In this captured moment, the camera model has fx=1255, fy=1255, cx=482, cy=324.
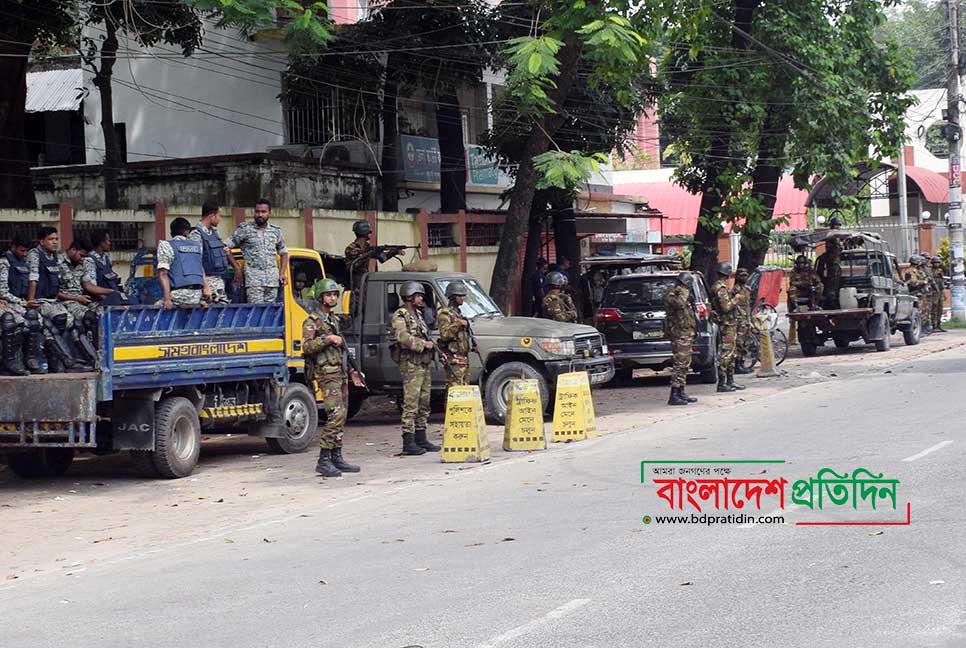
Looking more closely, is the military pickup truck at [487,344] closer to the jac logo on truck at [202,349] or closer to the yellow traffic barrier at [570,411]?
the yellow traffic barrier at [570,411]

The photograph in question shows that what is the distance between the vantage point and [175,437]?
12828 mm

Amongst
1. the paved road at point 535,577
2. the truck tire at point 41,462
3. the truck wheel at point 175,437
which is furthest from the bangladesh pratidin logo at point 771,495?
the truck tire at point 41,462

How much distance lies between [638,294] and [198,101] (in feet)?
41.5

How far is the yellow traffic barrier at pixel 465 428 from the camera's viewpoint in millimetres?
12969

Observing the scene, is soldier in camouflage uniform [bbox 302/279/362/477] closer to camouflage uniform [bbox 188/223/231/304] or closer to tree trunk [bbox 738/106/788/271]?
camouflage uniform [bbox 188/223/231/304]

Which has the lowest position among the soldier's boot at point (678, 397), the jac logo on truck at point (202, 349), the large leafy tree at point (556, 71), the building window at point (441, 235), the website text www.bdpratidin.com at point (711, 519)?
the website text www.bdpratidin.com at point (711, 519)

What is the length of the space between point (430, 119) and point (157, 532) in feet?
70.7

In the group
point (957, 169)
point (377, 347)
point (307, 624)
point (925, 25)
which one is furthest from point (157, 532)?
point (925, 25)

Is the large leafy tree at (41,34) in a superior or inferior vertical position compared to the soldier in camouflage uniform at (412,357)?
superior

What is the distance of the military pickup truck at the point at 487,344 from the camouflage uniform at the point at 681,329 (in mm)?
1046

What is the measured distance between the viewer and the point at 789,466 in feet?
35.8

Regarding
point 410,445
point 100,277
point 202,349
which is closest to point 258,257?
point 202,349

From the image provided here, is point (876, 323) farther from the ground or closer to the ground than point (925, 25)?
closer to the ground

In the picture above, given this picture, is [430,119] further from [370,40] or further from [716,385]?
[716,385]
